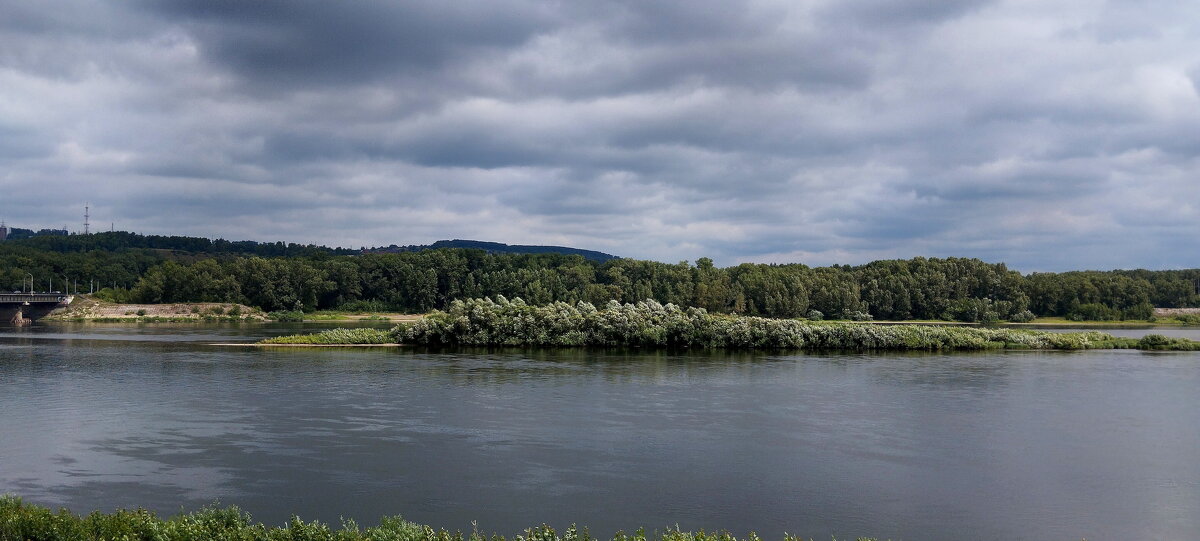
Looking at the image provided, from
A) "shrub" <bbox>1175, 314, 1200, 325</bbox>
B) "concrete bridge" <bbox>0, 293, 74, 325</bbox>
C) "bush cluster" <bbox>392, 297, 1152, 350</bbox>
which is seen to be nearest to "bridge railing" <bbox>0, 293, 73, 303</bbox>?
"concrete bridge" <bbox>0, 293, 74, 325</bbox>

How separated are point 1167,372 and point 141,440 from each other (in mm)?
49717

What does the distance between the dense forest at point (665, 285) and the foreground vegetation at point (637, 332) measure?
5287cm

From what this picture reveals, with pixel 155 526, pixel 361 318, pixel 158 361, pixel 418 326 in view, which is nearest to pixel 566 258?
pixel 361 318

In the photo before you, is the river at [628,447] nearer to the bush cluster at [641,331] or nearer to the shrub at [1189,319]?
the bush cluster at [641,331]

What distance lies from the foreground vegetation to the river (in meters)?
13.9

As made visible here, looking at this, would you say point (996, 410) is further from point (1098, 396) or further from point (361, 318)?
point (361, 318)

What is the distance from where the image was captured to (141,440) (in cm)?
2414

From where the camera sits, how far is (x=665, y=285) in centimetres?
12794

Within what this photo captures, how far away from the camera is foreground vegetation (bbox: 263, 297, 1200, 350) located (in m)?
57.4

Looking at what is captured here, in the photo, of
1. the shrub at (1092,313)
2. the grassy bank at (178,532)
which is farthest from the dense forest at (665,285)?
the grassy bank at (178,532)

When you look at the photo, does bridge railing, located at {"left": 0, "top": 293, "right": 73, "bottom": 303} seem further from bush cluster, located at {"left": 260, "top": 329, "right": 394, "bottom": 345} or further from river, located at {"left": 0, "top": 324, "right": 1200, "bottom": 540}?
river, located at {"left": 0, "top": 324, "right": 1200, "bottom": 540}

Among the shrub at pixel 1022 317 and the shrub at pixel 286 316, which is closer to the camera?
the shrub at pixel 1022 317

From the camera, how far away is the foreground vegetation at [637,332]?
57375mm

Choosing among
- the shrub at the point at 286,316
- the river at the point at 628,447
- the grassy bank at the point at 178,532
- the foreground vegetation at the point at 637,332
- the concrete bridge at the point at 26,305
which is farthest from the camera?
the shrub at the point at 286,316
